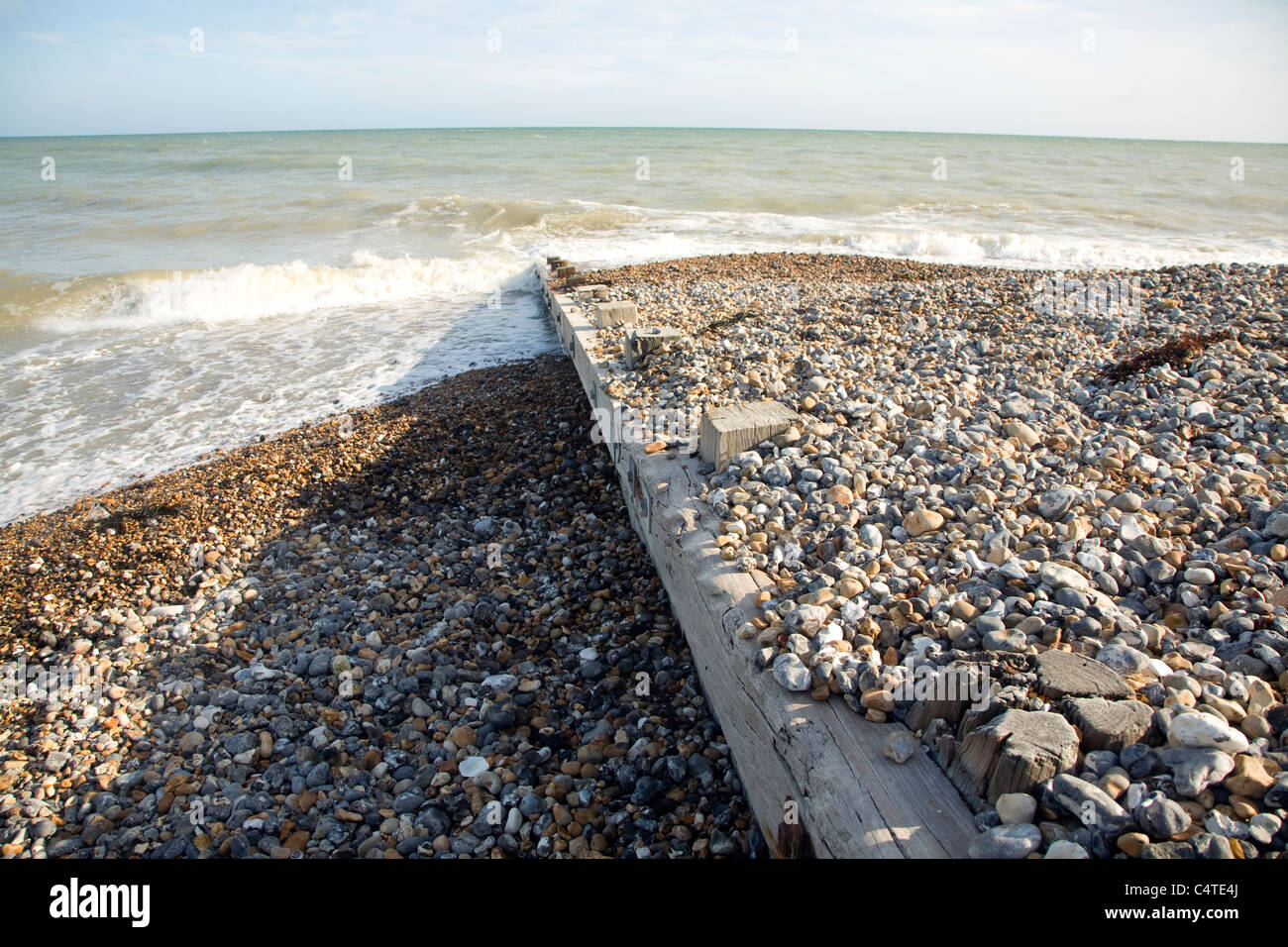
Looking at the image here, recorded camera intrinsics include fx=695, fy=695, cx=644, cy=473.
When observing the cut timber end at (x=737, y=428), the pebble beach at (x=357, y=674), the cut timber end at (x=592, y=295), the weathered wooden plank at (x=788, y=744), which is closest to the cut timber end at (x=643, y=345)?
the pebble beach at (x=357, y=674)

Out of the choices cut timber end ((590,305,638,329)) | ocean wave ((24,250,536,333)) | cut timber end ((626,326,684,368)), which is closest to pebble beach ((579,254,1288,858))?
cut timber end ((626,326,684,368))

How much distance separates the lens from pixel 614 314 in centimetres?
740

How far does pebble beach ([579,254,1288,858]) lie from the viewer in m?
1.77

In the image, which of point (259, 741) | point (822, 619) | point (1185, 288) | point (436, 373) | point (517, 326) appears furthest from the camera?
point (517, 326)

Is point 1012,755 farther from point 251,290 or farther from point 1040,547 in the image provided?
point 251,290

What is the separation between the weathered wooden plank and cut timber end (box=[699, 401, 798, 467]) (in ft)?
1.17

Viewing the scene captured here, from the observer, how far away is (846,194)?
2375 centimetres

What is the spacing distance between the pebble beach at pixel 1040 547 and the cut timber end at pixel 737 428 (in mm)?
64

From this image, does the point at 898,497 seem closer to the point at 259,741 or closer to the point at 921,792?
the point at 921,792

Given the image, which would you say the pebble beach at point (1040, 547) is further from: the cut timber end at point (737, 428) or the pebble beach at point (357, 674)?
the pebble beach at point (357, 674)

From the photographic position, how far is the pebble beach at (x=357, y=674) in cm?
279

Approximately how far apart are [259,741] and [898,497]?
3.29 meters

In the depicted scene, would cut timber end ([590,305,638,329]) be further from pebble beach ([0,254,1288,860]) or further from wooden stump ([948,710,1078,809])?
wooden stump ([948,710,1078,809])

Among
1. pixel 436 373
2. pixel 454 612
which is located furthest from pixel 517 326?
pixel 454 612
